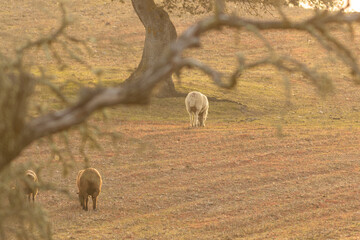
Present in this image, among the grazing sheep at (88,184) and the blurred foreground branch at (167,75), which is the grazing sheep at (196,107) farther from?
the blurred foreground branch at (167,75)

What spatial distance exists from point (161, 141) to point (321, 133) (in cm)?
571

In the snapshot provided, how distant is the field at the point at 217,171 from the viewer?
468 inches

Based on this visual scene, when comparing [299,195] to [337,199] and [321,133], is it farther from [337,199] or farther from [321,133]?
[321,133]

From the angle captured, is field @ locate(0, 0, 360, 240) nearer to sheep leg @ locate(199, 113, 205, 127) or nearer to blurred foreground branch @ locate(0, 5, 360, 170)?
blurred foreground branch @ locate(0, 5, 360, 170)

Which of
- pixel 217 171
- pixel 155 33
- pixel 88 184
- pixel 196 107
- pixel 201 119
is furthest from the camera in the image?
pixel 155 33

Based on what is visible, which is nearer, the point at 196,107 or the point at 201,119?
the point at 196,107

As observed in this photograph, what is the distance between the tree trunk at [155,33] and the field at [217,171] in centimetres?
184

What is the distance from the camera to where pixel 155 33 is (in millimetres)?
30250

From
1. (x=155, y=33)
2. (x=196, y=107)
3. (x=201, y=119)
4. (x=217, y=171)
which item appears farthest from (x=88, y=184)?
(x=155, y=33)

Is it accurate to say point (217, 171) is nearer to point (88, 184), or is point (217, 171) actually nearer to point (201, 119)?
point (88, 184)

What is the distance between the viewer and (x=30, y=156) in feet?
60.2

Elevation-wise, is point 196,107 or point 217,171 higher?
point 196,107

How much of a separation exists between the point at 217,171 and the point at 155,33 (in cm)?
1483

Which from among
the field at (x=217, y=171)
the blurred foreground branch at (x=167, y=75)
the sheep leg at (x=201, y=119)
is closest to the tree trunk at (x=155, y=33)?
the field at (x=217, y=171)
